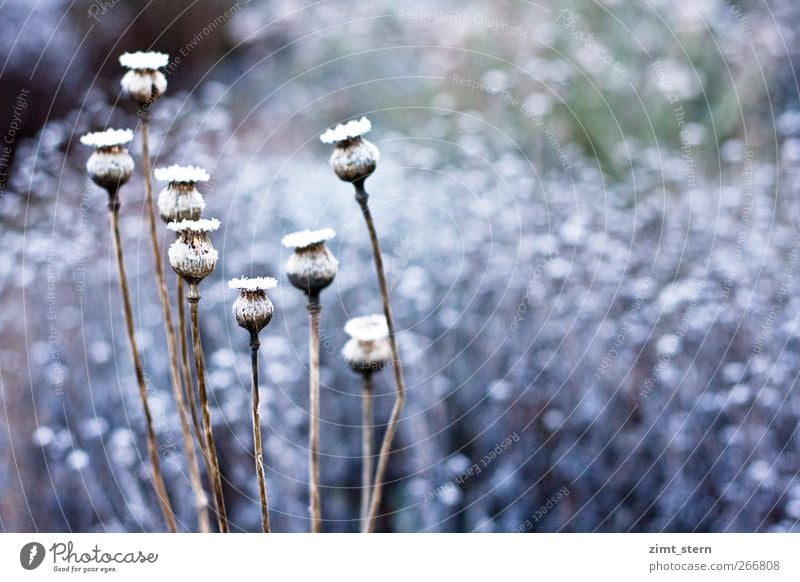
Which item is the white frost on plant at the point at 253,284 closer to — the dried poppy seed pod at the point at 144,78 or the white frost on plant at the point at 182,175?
the white frost on plant at the point at 182,175

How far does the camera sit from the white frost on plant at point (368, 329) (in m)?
0.49

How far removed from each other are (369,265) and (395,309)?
77mm

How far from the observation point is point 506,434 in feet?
2.67

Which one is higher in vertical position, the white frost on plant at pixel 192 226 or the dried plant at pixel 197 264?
the white frost on plant at pixel 192 226

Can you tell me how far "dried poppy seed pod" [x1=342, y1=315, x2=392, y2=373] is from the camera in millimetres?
488

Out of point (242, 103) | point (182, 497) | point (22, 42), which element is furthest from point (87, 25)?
point (182, 497)

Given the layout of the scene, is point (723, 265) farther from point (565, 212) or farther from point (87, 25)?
point (87, 25)
